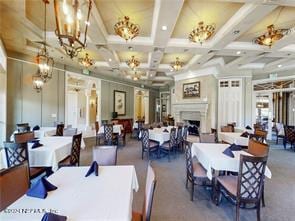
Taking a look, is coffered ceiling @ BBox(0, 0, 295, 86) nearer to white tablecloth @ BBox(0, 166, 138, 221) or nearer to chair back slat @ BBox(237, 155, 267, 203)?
chair back slat @ BBox(237, 155, 267, 203)

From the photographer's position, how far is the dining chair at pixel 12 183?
1.68 m

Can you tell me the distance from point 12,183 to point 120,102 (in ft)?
34.0

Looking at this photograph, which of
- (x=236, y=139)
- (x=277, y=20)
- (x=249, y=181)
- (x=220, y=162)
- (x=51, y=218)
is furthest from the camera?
(x=236, y=139)

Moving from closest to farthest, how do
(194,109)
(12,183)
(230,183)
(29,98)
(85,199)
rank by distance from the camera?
(85,199) → (12,183) → (230,183) → (29,98) → (194,109)

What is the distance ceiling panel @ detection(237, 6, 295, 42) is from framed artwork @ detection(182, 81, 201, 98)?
4509mm

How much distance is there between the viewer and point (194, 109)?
32.9ft

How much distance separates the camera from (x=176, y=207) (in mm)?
2975

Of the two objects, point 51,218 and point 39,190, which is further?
point 39,190

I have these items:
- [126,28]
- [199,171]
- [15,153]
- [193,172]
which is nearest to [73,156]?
[15,153]

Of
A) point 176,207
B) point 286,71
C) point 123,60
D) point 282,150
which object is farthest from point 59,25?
point 286,71

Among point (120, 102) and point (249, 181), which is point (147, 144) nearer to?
point (249, 181)

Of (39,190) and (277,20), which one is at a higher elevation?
(277,20)

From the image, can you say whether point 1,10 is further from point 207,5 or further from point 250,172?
point 250,172

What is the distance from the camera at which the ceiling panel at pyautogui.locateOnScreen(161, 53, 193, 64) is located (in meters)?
7.56
